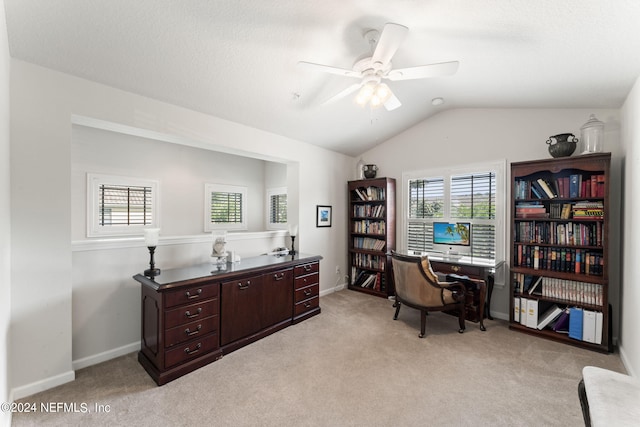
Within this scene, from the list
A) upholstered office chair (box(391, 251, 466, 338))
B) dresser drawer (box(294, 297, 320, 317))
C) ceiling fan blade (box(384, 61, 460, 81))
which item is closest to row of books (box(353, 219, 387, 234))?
upholstered office chair (box(391, 251, 466, 338))

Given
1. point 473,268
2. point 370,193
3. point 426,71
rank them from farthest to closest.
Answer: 1. point 370,193
2. point 473,268
3. point 426,71

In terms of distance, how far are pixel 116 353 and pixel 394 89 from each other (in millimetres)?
4030

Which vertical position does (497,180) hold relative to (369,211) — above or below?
above

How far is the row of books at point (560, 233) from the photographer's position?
9.07 feet

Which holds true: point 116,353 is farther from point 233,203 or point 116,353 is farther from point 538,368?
point 538,368

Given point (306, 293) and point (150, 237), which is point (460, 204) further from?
point (150, 237)

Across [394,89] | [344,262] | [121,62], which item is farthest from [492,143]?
[121,62]

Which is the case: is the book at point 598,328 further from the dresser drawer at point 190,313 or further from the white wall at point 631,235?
the dresser drawer at point 190,313

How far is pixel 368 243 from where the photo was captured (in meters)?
4.69

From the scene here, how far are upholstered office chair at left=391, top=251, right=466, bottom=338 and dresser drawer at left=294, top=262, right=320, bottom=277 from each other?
1.12m

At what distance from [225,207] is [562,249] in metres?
5.23

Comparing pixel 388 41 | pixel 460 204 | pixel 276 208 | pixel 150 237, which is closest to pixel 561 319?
pixel 460 204

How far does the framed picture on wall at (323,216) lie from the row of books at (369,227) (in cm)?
59

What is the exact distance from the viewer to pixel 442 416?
181 cm
